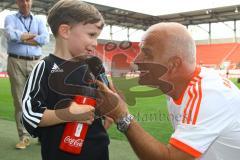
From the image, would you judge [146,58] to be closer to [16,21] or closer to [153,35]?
[153,35]

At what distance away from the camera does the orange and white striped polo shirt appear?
188 centimetres

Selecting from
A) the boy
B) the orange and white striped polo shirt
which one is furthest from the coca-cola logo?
the orange and white striped polo shirt

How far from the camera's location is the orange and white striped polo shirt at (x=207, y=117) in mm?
1875

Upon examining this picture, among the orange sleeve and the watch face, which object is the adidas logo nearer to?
the watch face

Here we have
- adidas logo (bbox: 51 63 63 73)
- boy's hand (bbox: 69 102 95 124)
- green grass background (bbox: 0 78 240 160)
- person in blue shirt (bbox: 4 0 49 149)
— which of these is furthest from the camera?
person in blue shirt (bbox: 4 0 49 149)

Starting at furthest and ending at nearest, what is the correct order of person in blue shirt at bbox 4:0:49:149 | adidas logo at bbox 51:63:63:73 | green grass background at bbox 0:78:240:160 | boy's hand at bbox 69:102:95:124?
person in blue shirt at bbox 4:0:49:149 → green grass background at bbox 0:78:240:160 → adidas logo at bbox 51:63:63:73 → boy's hand at bbox 69:102:95:124

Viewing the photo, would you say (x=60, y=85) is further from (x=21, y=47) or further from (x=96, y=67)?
(x=21, y=47)

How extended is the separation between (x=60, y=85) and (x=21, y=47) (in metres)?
2.97

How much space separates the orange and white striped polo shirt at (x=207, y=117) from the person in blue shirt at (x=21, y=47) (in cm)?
318

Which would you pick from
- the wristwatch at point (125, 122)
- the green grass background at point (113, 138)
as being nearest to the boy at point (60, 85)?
the wristwatch at point (125, 122)

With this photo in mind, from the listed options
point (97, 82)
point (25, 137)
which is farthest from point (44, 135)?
point (25, 137)

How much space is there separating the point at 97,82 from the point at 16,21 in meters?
3.29

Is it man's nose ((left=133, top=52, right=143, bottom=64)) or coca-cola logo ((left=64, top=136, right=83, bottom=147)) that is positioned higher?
man's nose ((left=133, top=52, right=143, bottom=64))

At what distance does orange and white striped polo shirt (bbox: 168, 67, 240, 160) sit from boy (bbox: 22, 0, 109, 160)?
0.50 metres
